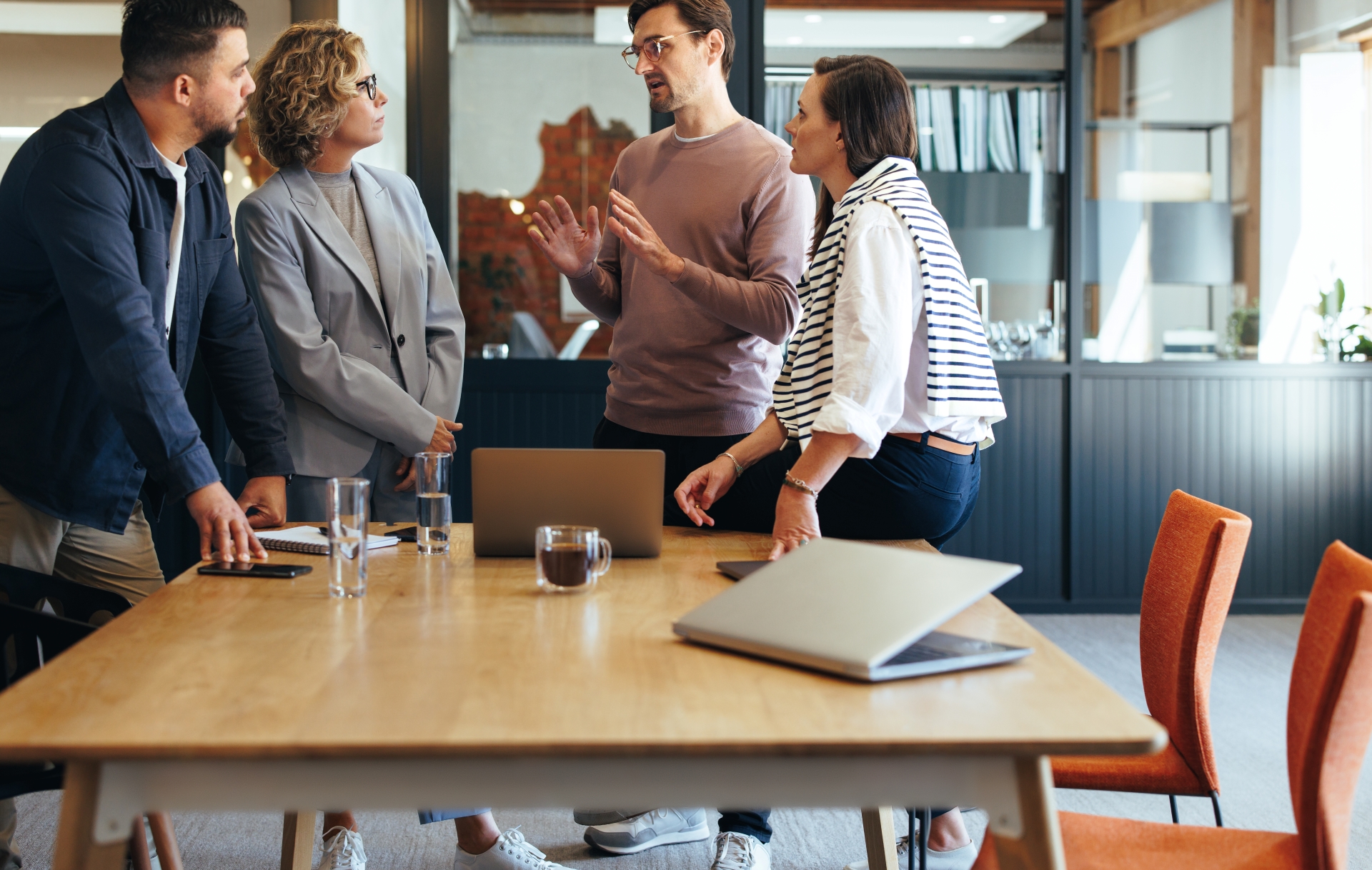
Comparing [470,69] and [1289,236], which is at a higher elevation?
[470,69]

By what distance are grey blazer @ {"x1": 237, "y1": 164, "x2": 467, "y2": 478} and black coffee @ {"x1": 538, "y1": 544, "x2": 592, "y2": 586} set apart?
35.0 inches

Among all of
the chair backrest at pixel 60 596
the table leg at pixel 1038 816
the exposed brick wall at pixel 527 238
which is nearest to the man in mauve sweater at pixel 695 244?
the chair backrest at pixel 60 596

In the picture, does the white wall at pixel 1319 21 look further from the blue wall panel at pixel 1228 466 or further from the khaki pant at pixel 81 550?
the khaki pant at pixel 81 550

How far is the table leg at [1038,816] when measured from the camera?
0.87 meters

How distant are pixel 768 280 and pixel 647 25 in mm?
663

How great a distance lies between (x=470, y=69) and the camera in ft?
13.6

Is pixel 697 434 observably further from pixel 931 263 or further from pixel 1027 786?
pixel 1027 786

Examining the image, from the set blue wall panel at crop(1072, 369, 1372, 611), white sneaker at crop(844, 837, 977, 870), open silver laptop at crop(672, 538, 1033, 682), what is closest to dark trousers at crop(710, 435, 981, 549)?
open silver laptop at crop(672, 538, 1033, 682)

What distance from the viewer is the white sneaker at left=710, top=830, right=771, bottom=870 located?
6.48 feet

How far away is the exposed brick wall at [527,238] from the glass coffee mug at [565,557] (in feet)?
9.42

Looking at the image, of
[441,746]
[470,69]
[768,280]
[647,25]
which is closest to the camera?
[441,746]

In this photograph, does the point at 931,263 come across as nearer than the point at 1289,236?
Yes

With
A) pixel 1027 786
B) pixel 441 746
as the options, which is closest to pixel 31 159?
pixel 441 746

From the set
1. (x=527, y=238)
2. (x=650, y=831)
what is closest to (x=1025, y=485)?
(x=527, y=238)
